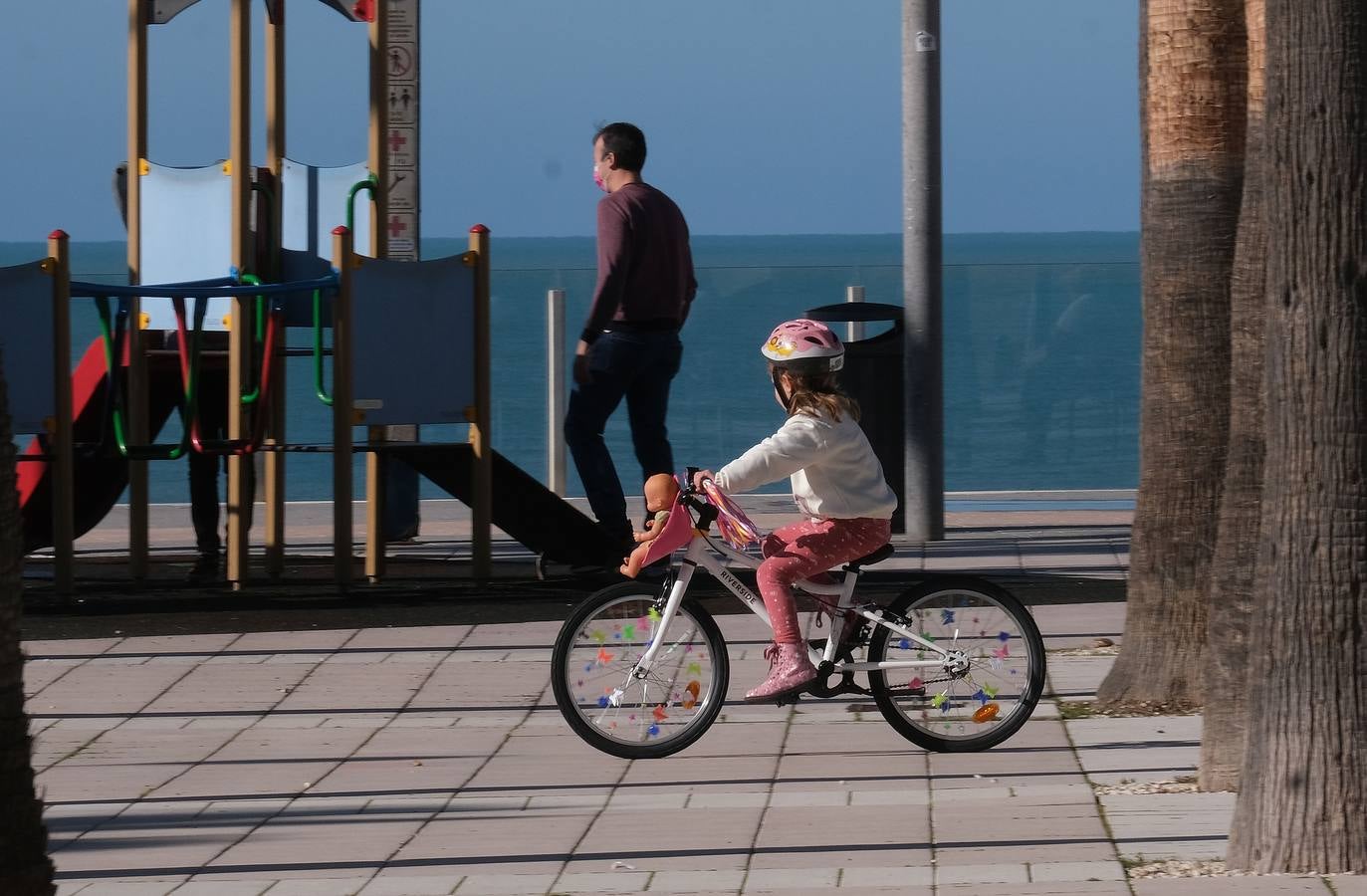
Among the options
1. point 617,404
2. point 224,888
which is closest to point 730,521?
point 224,888

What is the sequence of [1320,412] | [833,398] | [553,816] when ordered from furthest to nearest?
1. [833,398]
2. [553,816]
3. [1320,412]

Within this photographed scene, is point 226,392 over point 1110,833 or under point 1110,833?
over

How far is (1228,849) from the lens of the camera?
5.39 meters

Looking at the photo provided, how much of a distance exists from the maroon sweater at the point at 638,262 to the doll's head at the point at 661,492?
10.9 feet

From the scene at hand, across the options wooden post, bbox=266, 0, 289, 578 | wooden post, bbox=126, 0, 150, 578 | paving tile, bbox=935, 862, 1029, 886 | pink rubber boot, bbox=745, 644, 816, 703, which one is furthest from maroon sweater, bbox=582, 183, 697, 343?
paving tile, bbox=935, 862, 1029, 886

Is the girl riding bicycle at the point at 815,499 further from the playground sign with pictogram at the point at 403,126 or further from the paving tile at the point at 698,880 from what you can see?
the playground sign with pictogram at the point at 403,126

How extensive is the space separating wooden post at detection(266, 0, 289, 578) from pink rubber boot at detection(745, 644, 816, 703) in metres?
4.35

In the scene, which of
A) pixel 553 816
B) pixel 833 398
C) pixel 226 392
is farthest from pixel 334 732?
pixel 226 392

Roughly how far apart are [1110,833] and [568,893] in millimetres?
1470

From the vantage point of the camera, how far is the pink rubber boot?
694 cm

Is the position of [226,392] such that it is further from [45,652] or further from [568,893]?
[568,893]

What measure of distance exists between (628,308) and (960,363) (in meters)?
6.92

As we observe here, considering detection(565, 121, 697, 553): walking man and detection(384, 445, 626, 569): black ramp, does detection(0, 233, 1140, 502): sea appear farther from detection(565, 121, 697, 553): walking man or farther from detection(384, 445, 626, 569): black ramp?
detection(565, 121, 697, 553): walking man

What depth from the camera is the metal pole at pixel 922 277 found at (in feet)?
40.6
